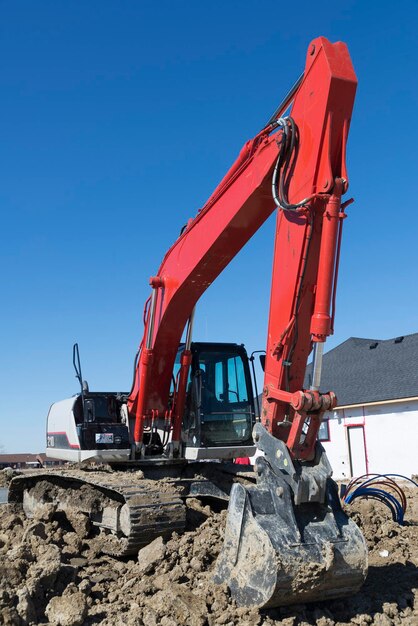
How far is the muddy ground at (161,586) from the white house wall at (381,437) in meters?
14.4

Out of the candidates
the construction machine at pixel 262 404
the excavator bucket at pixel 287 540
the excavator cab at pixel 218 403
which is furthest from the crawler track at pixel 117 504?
the excavator bucket at pixel 287 540

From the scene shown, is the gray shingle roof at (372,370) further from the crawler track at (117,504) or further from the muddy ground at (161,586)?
the muddy ground at (161,586)

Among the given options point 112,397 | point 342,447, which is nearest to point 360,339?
point 342,447

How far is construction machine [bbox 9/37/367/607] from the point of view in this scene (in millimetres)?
5223

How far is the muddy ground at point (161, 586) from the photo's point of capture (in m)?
5.14

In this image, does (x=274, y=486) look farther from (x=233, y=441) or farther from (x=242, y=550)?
(x=233, y=441)

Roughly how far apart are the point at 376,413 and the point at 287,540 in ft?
61.2

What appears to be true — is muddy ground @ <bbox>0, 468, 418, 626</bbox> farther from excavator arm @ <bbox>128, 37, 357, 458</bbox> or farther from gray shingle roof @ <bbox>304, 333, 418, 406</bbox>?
gray shingle roof @ <bbox>304, 333, 418, 406</bbox>

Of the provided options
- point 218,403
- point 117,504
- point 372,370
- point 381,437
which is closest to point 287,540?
point 117,504

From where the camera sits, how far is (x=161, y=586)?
579 centimetres

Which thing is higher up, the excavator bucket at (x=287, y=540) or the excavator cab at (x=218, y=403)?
the excavator cab at (x=218, y=403)

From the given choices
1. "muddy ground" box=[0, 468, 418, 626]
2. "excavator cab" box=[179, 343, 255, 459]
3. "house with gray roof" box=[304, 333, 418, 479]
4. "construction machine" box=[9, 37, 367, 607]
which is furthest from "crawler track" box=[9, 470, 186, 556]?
"house with gray roof" box=[304, 333, 418, 479]

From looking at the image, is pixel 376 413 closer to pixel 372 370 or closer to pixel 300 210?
pixel 372 370

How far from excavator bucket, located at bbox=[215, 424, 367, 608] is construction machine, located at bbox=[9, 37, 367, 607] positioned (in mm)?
11
